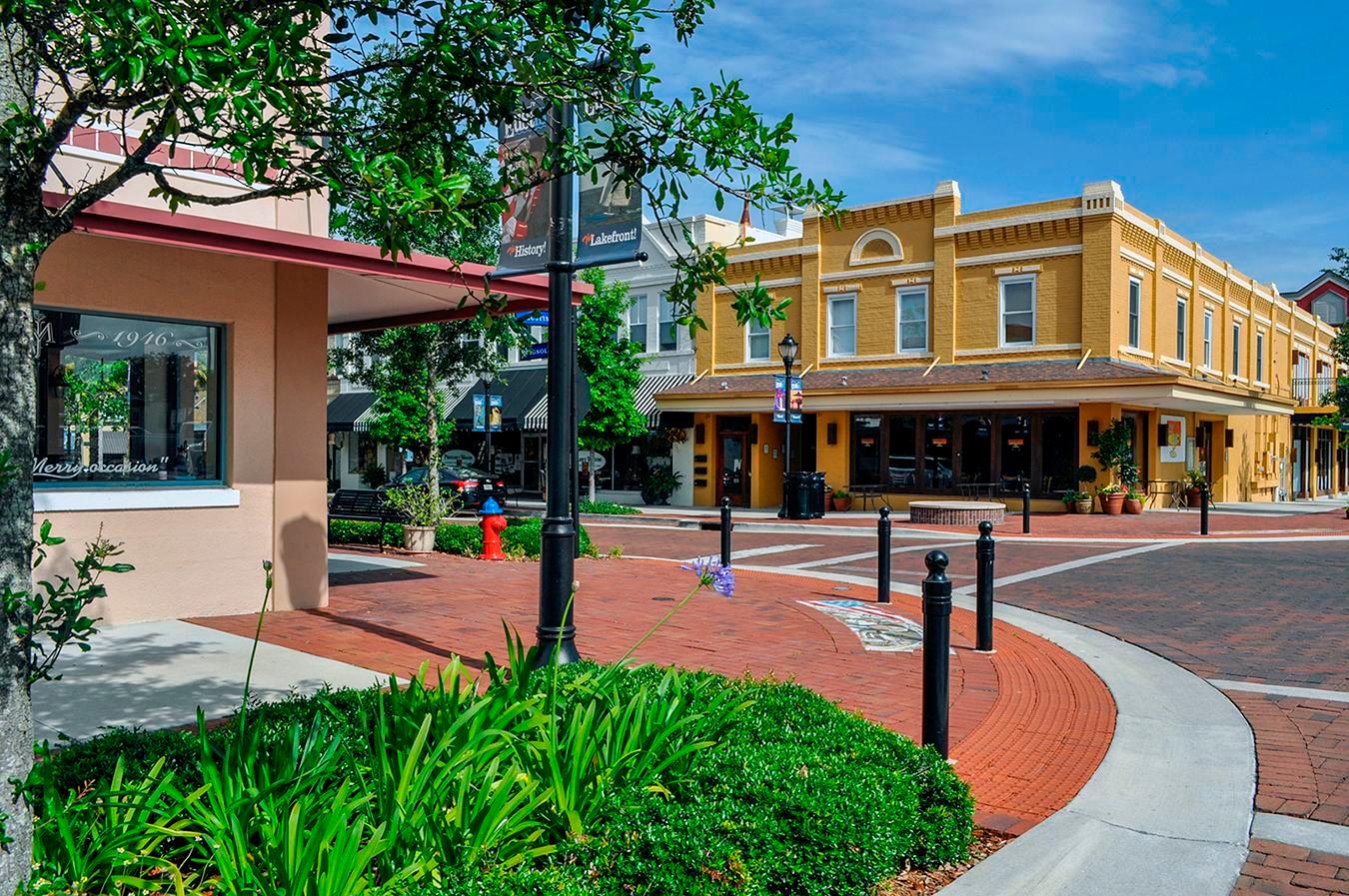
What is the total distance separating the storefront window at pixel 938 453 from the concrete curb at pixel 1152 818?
22915 mm

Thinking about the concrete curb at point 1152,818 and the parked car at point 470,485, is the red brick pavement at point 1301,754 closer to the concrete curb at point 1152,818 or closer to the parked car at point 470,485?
the concrete curb at point 1152,818

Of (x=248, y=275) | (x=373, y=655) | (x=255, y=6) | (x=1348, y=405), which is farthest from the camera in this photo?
(x=1348, y=405)

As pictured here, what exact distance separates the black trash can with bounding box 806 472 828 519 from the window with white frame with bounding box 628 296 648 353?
10.8 metres

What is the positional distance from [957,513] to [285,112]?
22321 millimetres

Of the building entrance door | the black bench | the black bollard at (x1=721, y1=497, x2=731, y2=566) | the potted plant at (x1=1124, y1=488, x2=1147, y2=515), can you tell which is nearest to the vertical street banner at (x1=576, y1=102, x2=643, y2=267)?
the black bollard at (x1=721, y1=497, x2=731, y2=566)

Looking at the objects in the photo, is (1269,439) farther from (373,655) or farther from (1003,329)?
(373,655)

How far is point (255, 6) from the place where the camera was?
388 centimetres

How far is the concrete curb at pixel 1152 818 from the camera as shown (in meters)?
4.14

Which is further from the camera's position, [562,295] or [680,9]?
[562,295]

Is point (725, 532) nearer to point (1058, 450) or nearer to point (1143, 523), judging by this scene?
point (1143, 523)

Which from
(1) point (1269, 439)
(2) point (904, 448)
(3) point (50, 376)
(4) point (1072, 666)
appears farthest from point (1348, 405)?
(3) point (50, 376)

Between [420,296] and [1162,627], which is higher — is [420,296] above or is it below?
above

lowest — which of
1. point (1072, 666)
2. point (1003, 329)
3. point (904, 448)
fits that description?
point (1072, 666)

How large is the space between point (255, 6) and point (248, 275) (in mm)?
6577
